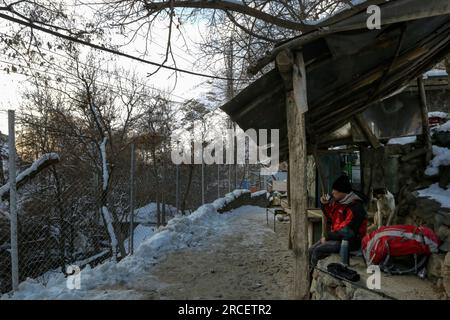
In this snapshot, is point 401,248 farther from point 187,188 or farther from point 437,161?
point 187,188

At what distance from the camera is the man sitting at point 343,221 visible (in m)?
4.19

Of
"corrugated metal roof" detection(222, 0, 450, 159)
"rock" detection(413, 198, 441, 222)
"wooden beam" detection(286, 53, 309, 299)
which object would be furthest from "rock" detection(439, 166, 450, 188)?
"wooden beam" detection(286, 53, 309, 299)

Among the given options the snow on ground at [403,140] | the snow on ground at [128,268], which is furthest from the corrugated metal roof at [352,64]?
the snow on ground at [128,268]

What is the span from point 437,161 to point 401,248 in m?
3.13

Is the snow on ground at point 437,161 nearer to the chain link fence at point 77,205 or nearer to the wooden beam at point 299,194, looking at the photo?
the wooden beam at point 299,194

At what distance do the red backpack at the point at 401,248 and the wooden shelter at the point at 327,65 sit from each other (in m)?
0.79

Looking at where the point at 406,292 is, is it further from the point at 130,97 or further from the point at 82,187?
the point at 130,97

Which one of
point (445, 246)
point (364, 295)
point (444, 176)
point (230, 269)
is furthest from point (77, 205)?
point (445, 246)

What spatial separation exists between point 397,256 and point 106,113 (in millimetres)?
15045

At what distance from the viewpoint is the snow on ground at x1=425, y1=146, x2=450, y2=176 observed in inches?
221

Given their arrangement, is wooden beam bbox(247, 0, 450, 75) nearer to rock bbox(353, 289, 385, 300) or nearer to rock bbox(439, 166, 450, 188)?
rock bbox(353, 289, 385, 300)

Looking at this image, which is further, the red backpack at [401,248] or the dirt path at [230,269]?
the dirt path at [230,269]
